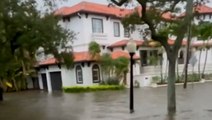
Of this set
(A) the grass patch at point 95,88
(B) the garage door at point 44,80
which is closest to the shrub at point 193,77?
(A) the grass patch at point 95,88

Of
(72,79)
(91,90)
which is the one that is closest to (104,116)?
(91,90)

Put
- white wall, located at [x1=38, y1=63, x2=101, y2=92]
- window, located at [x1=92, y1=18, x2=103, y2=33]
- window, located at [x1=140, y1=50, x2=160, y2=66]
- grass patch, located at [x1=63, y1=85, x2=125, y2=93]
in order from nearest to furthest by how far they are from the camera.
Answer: grass patch, located at [x1=63, y1=85, x2=125, y2=93] < white wall, located at [x1=38, y1=63, x2=101, y2=92] < window, located at [x1=92, y1=18, x2=103, y2=33] < window, located at [x1=140, y1=50, x2=160, y2=66]

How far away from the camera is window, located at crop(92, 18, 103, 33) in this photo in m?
41.2

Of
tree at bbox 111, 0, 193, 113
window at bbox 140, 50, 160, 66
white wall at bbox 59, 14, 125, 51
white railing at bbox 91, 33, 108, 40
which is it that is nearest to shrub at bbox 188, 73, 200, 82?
window at bbox 140, 50, 160, 66

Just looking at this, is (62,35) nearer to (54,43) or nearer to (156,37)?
(54,43)

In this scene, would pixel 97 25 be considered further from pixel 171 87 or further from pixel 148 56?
pixel 171 87

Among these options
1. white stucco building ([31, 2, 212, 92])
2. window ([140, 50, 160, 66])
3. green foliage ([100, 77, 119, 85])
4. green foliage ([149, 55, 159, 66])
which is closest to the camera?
green foliage ([100, 77, 119, 85])

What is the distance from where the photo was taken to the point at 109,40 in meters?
43.0

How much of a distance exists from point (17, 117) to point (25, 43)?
4.86 metres

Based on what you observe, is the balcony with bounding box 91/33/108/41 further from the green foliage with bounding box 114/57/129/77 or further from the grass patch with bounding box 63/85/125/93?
the grass patch with bounding box 63/85/125/93

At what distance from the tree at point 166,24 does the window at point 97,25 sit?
23.5m

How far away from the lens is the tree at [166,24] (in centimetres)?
1580

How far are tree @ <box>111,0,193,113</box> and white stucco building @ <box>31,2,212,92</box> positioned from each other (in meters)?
20.8

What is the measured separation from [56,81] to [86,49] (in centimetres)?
529
